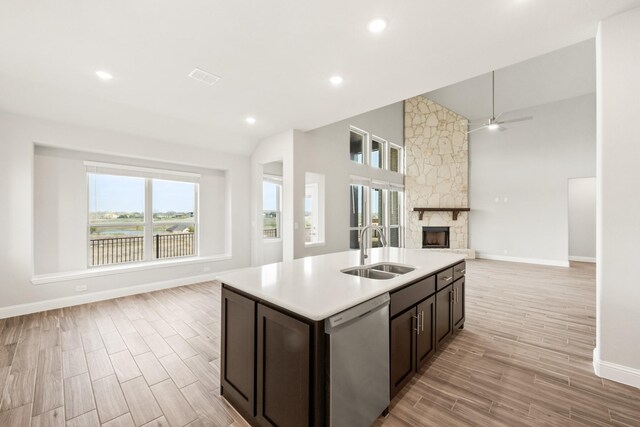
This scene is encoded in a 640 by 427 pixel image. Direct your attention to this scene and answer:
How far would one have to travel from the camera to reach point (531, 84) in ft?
19.7

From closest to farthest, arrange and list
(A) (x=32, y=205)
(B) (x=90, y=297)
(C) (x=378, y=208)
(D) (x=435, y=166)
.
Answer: (A) (x=32, y=205) < (B) (x=90, y=297) < (C) (x=378, y=208) < (D) (x=435, y=166)

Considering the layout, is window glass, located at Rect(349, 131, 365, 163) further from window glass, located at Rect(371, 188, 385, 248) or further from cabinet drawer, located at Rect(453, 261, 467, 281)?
cabinet drawer, located at Rect(453, 261, 467, 281)

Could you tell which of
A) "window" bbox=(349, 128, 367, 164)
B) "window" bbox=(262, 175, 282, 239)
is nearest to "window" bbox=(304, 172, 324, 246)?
"window" bbox=(262, 175, 282, 239)

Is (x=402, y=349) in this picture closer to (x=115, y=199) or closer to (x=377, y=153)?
(x=115, y=199)

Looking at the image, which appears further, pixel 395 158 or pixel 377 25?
pixel 395 158

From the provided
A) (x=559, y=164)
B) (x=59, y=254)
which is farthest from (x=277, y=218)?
(x=559, y=164)

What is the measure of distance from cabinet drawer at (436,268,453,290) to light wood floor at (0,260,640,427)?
0.67 meters

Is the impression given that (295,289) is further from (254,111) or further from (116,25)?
(254,111)

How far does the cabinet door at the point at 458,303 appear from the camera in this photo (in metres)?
2.75

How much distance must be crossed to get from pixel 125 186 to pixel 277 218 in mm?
3296

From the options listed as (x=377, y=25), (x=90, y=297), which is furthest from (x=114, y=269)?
(x=377, y=25)

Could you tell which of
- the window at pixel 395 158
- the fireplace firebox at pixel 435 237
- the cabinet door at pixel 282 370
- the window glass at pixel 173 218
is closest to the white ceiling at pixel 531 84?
the window at pixel 395 158

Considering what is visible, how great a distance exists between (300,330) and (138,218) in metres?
4.69

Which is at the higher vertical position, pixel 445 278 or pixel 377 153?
pixel 377 153
